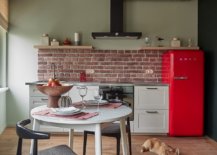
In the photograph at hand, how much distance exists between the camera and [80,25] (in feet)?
16.9

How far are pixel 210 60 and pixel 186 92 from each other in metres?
0.64

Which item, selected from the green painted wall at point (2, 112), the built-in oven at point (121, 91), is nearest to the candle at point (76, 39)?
the built-in oven at point (121, 91)

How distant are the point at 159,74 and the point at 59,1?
2225mm

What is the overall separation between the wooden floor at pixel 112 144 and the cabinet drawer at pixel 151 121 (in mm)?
136

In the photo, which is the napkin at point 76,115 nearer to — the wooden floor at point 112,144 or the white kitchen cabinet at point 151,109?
the wooden floor at point 112,144

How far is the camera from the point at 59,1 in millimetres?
5145

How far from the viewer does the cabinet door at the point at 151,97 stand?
4.59m

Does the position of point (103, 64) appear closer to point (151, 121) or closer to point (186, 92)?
point (151, 121)

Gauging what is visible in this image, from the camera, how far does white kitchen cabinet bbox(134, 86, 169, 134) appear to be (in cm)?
Result: 460

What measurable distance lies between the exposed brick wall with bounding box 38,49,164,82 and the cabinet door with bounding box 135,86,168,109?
58cm

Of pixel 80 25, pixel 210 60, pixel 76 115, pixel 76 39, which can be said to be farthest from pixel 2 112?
pixel 210 60

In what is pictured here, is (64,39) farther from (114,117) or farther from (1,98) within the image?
(114,117)

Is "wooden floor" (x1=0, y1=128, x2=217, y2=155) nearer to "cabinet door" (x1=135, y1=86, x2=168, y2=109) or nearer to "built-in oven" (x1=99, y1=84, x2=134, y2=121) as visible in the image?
"cabinet door" (x1=135, y1=86, x2=168, y2=109)

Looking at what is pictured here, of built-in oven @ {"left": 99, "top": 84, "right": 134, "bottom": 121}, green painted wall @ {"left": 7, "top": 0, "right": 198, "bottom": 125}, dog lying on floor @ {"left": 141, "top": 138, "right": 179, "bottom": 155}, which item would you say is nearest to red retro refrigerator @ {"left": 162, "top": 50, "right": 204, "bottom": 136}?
built-in oven @ {"left": 99, "top": 84, "right": 134, "bottom": 121}
